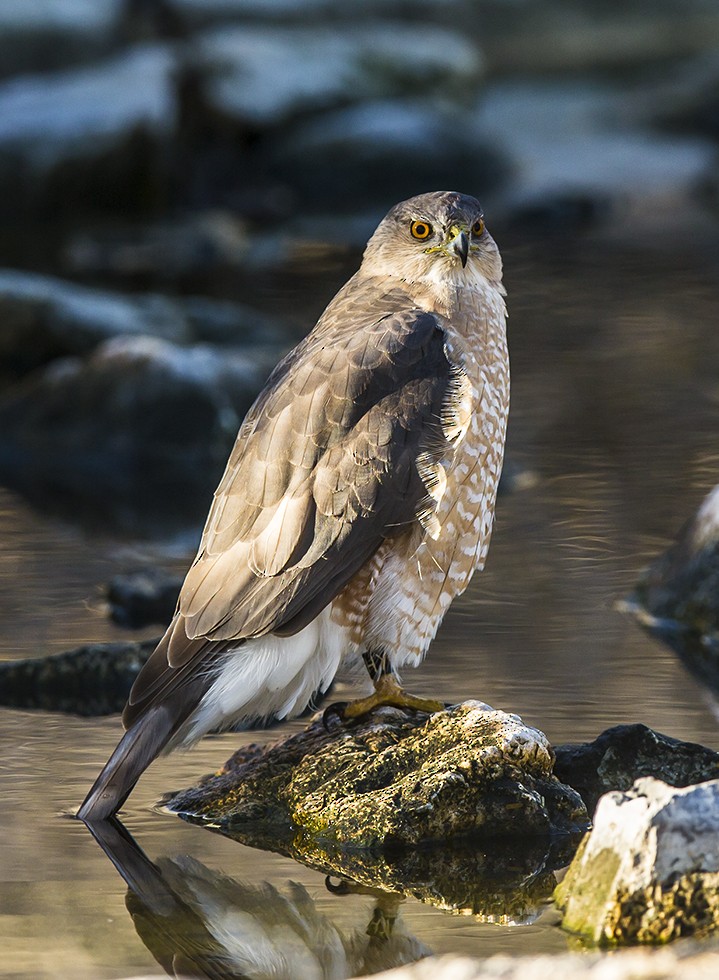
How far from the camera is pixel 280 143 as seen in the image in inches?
746

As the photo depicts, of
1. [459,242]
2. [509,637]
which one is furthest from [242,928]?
[509,637]

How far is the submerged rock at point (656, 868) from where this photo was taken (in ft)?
12.7

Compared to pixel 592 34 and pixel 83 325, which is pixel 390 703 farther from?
pixel 592 34

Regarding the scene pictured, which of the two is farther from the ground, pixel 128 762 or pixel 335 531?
pixel 335 531

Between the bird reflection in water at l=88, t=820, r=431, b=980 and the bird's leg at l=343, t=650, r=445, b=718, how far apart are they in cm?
75

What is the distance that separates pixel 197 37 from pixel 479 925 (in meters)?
18.4

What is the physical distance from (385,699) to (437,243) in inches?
55.6

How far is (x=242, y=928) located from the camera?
4262mm

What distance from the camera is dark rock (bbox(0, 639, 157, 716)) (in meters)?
5.84

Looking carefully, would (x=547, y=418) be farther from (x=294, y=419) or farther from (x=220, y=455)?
(x=294, y=419)

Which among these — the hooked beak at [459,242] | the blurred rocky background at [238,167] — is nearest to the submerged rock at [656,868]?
the hooked beak at [459,242]

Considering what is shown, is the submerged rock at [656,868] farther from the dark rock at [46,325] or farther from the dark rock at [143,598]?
the dark rock at [46,325]

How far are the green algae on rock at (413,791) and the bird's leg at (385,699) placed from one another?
0.52 ft

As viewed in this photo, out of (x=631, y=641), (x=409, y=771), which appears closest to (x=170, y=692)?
(x=409, y=771)
